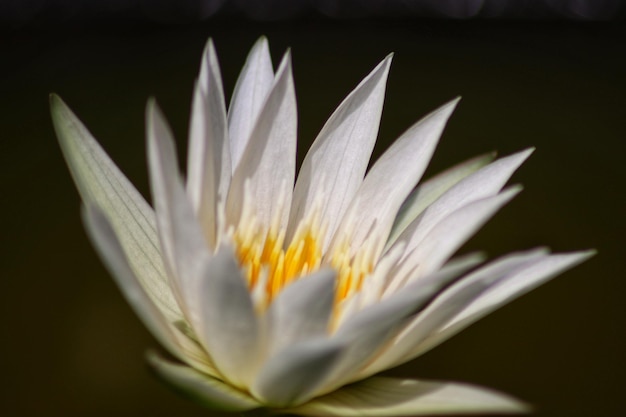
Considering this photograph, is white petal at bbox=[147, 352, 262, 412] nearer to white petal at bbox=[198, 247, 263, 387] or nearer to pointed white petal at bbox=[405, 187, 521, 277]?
white petal at bbox=[198, 247, 263, 387]

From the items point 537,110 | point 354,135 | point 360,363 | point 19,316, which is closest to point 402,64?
point 537,110

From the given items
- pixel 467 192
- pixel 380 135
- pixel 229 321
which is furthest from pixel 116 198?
pixel 380 135

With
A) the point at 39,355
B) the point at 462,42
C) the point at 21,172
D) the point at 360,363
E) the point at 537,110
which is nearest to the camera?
the point at 360,363

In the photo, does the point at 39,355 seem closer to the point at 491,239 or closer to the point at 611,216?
the point at 491,239

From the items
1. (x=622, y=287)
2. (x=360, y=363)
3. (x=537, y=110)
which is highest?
(x=537, y=110)

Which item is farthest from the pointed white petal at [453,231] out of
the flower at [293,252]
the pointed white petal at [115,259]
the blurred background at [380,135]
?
the blurred background at [380,135]

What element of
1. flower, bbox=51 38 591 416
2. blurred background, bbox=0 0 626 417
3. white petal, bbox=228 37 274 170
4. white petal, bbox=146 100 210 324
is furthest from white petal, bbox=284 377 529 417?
blurred background, bbox=0 0 626 417

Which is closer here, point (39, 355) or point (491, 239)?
point (39, 355)
